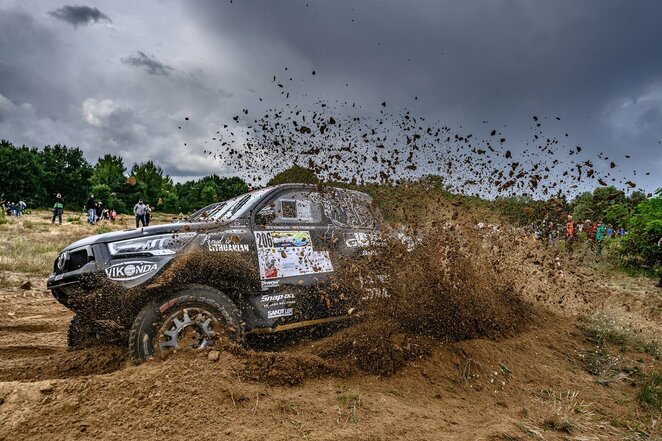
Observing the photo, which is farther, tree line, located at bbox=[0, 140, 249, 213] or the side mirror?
tree line, located at bbox=[0, 140, 249, 213]

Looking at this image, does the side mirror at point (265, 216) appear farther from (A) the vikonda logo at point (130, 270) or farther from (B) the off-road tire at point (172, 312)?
(A) the vikonda logo at point (130, 270)

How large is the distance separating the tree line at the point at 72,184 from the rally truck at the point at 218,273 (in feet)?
142

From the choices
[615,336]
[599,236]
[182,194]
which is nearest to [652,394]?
[615,336]

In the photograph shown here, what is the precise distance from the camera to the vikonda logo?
12.8 ft

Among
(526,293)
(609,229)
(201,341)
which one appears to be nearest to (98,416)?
(201,341)

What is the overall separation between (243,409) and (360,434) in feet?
3.11

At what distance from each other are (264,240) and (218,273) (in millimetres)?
678

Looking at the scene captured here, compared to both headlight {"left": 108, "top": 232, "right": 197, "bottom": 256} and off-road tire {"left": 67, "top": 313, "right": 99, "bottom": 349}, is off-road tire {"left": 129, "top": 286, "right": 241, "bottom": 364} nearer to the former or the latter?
headlight {"left": 108, "top": 232, "right": 197, "bottom": 256}

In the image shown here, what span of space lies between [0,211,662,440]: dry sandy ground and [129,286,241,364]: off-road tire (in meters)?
0.24

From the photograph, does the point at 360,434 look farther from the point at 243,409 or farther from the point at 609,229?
the point at 609,229

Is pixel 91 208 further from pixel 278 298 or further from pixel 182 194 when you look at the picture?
pixel 182 194

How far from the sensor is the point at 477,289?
5629 mm

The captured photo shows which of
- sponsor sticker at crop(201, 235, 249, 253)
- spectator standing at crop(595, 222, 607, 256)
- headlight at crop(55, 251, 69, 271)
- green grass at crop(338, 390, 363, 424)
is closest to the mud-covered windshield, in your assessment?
sponsor sticker at crop(201, 235, 249, 253)

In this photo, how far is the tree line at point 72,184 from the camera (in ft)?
182
